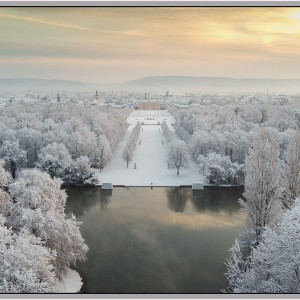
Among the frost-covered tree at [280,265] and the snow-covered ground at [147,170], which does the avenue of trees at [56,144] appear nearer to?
the snow-covered ground at [147,170]

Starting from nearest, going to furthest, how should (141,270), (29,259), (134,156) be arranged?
(29,259) < (141,270) < (134,156)

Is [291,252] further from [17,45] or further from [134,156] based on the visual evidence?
[134,156]

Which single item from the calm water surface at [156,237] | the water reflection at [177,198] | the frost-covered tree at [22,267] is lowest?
the calm water surface at [156,237]

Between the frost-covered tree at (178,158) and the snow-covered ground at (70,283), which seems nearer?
the snow-covered ground at (70,283)

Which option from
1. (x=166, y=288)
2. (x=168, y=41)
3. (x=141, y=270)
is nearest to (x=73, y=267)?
(x=141, y=270)

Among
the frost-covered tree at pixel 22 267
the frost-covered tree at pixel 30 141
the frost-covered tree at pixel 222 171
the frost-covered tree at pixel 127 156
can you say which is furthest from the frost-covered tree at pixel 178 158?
the frost-covered tree at pixel 22 267

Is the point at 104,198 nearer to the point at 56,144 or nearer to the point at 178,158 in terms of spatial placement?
the point at 56,144
